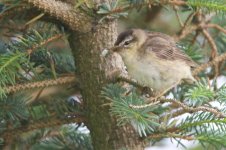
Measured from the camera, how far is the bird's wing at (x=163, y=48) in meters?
3.01

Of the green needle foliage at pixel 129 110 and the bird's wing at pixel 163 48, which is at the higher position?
the green needle foliage at pixel 129 110

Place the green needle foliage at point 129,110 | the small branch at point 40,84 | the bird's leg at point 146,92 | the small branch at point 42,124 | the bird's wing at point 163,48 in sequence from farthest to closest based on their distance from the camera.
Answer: the bird's wing at point 163,48
the bird's leg at point 146,92
the small branch at point 42,124
the small branch at point 40,84
the green needle foliage at point 129,110

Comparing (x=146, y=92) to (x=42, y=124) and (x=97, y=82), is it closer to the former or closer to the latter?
(x=97, y=82)

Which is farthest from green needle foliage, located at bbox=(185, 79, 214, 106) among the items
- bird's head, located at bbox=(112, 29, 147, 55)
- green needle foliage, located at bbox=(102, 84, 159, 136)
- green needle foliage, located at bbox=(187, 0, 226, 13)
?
bird's head, located at bbox=(112, 29, 147, 55)

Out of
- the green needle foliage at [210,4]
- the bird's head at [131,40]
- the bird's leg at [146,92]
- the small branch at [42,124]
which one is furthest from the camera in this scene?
the bird's head at [131,40]

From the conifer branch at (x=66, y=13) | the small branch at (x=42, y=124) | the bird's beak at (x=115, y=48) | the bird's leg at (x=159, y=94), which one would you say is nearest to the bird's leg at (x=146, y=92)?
the bird's leg at (x=159, y=94)

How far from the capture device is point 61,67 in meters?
2.60

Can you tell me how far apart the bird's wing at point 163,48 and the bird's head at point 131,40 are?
38 mm

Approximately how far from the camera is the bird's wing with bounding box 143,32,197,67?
9.88 feet

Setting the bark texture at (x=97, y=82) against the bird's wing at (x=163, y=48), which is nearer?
the bark texture at (x=97, y=82)

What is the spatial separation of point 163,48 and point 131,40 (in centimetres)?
18

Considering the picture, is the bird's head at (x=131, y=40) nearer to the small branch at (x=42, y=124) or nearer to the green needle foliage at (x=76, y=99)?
the green needle foliage at (x=76, y=99)

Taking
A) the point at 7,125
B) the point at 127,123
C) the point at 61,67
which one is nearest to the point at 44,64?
the point at 61,67

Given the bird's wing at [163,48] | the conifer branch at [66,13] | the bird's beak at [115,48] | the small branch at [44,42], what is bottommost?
the bird's wing at [163,48]
